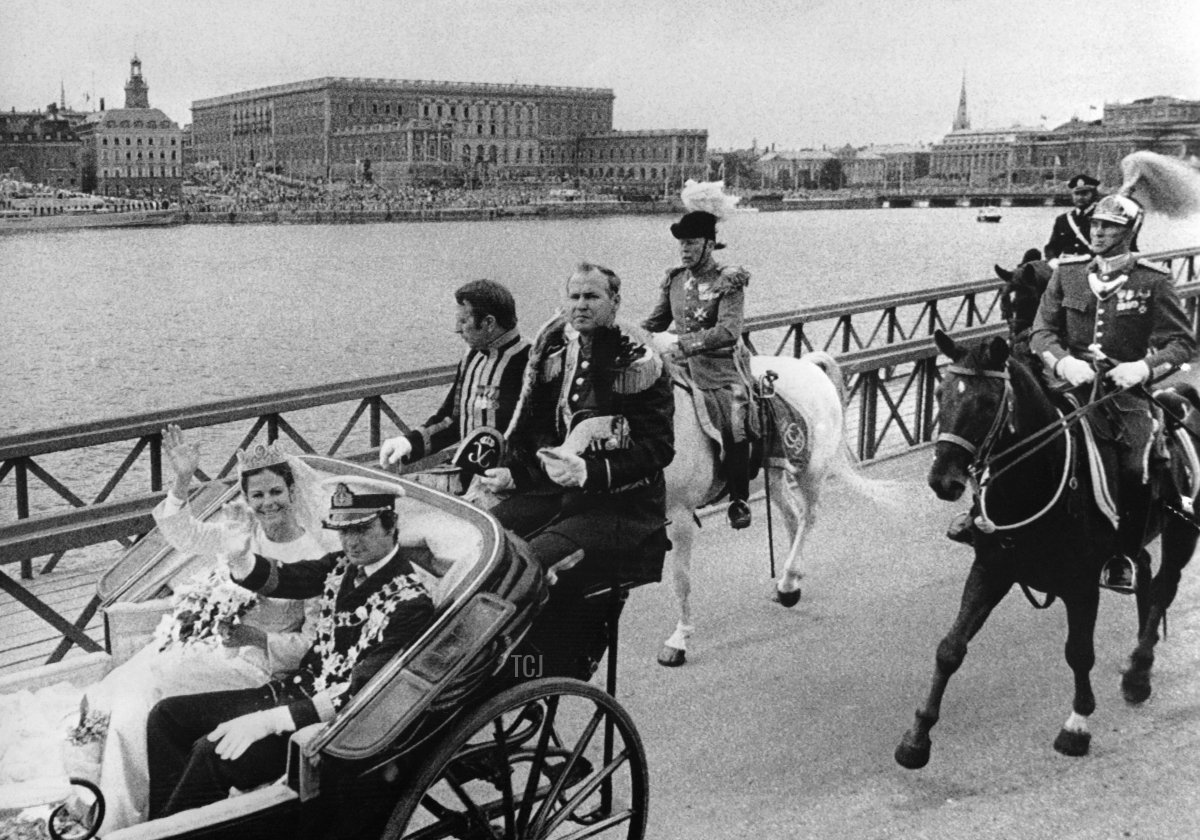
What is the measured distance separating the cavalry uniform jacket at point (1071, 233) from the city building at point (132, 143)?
5.87 metres

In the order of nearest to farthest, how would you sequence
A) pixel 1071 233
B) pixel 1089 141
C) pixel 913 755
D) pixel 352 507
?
pixel 352 507
pixel 913 755
pixel 1071 233
pixel 1089 141

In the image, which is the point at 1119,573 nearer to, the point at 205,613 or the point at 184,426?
the point at 205,613

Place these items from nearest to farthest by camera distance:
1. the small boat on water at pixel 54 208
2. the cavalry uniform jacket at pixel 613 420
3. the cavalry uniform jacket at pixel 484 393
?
the cavalry uniform jacket at pixel 613 420 < the cavalry uniform jacket at pixel 484 393 < the small boat on water at pixel 54 208

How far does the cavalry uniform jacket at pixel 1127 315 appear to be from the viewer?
14.5 ft

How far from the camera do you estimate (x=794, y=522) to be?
595 cm

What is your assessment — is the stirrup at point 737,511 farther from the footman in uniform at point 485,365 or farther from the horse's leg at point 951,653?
the footman in uniform at point 485,365

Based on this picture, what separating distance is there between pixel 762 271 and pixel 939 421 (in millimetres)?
31841

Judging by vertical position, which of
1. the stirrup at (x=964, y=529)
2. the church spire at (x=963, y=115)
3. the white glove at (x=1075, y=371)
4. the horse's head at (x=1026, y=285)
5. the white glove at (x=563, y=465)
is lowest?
the stirrup at (x=964, y=529)

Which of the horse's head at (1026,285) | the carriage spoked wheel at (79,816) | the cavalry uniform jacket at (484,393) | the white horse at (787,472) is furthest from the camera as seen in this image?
the horse's head at (1026,285)

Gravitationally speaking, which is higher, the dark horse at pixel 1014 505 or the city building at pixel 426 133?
the city building at pixel 426 133

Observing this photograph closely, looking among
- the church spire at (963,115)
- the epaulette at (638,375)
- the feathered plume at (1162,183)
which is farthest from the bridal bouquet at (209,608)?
the church spire at (963,115)

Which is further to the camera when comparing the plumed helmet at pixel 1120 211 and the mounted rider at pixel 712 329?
the mounted rider at pixel 712 329

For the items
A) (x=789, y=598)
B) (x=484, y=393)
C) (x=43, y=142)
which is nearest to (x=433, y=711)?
(x=484, y=393)

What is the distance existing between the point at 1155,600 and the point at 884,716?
48.4 inches
